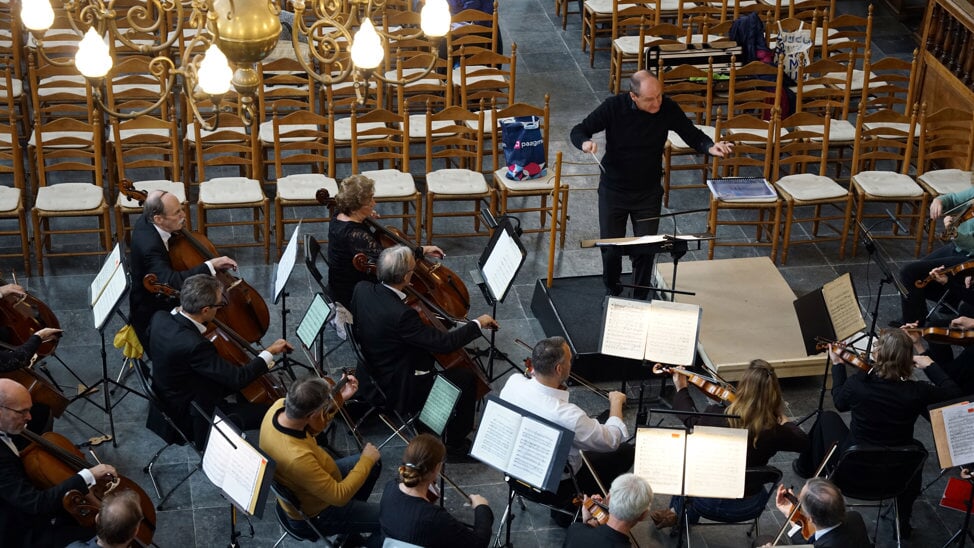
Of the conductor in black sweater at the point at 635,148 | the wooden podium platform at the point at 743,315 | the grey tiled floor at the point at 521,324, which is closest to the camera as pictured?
the grey tiled floor at the point at 521,324

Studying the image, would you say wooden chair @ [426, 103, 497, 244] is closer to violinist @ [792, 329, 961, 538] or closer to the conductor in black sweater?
the conductor in black sweater

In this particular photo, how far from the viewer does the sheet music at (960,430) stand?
6281 mm

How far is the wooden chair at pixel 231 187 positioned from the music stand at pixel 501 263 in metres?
2.23

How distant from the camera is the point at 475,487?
7320 millimetres

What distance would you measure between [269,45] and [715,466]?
3001 mm

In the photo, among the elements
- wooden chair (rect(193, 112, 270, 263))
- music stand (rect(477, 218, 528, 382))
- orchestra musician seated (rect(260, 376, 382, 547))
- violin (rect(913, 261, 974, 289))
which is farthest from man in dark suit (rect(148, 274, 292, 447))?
violin (rect(913, 261, 974, 289))

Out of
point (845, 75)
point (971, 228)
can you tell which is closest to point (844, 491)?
point (971, 228)

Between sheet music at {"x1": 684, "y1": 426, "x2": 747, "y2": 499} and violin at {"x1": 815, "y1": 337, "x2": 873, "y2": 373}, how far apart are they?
1.23 m

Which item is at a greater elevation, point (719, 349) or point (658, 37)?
point (658, 37)

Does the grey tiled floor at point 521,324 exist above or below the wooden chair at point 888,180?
below

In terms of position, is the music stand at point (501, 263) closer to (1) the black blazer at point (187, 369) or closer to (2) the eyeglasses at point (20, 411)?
(1) the black blazer at point (187, 369)

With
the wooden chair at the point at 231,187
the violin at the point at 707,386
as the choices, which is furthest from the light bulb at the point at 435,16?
the wooden chair at the point at 231,187

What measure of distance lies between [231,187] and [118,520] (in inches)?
168

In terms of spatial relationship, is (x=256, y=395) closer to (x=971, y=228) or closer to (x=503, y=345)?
(x=503, y=345)
